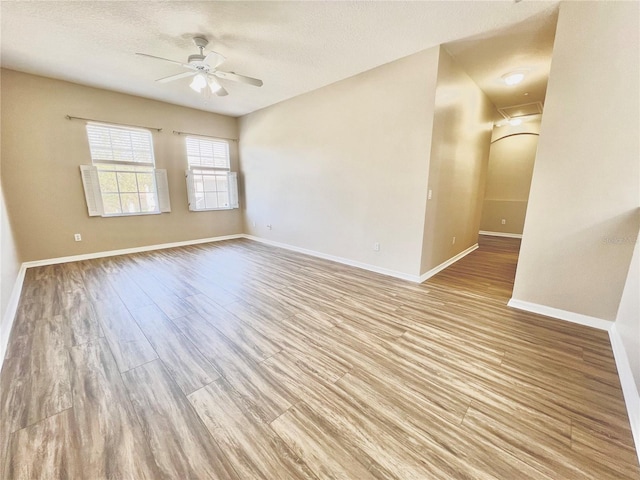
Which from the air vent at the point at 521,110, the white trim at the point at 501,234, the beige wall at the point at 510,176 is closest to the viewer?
the air vent at the point at 521,110

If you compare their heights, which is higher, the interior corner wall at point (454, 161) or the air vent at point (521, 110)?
the air vent at point (521, 110)

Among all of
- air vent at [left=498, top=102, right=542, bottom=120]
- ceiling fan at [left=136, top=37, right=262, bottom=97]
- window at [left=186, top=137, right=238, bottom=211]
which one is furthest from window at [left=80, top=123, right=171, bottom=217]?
air vent at [left=498, top=102, right=542, bottom=120]

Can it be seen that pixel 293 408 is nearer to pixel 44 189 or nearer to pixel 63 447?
pixel 63 447

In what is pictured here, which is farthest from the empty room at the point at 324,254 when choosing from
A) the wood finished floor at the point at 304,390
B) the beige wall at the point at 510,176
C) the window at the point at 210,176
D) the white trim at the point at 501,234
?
the white trim at the point at 501,234

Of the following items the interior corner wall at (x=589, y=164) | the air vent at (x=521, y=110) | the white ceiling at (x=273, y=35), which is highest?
the air vent at (x=521, y=110)

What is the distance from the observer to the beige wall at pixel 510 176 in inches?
244

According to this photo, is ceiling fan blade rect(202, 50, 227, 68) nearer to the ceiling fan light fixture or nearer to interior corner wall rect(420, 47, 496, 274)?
the ceiling fan light fixture

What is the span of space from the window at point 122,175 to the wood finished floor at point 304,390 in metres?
1.94

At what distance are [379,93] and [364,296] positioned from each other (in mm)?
2676

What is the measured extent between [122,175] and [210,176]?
1.58 m

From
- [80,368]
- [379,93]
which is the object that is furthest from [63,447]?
[379,93]

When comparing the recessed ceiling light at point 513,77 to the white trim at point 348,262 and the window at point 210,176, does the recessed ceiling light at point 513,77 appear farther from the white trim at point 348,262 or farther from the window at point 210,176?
the window at point 210,176

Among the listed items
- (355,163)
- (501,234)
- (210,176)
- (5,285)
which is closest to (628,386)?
(355,163)

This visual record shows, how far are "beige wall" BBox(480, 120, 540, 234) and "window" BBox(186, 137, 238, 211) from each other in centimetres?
670
